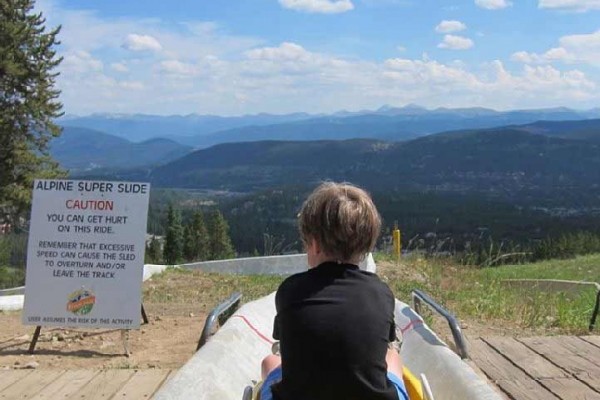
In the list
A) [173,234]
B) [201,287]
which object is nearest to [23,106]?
[201,287]

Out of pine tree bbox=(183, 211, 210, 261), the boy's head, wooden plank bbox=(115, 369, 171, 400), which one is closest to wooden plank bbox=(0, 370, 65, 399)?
wooden plank bbox=(115, 369, 171, 400)

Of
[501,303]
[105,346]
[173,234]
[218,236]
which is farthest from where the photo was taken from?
[218,236]

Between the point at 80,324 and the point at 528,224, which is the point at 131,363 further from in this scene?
the point at 528,224

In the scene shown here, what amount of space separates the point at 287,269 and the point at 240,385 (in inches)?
385

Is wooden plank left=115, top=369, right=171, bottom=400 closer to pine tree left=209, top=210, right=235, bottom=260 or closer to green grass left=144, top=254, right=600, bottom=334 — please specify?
green grass left=144, top=254, right=600, bottom=334

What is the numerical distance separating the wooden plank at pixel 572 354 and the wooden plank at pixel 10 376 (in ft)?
10.8

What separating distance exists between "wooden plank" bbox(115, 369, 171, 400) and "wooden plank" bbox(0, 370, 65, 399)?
1.65 feet

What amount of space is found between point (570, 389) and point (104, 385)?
2599 millimetres

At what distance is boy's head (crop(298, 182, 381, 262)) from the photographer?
2229 millimetres

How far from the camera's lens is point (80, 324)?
5.46 metres

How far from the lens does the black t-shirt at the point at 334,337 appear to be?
2.14 meters

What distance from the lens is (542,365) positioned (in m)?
4.09

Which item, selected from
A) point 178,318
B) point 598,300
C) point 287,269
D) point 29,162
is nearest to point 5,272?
point 29,162

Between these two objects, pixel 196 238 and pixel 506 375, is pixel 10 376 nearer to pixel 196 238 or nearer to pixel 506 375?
pixel 506 375
